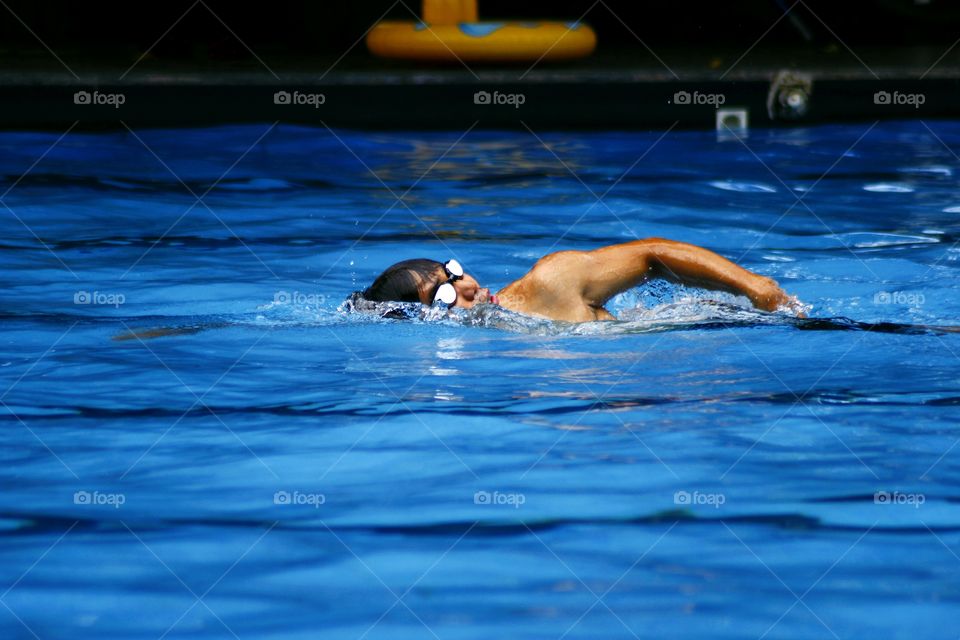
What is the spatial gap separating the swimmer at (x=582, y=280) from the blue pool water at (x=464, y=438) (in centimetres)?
11

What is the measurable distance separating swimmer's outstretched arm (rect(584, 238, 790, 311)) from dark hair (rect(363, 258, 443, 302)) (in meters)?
0.63

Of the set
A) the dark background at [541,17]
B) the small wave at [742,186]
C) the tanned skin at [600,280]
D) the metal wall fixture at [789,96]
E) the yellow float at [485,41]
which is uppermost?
the dark background at [541,17]

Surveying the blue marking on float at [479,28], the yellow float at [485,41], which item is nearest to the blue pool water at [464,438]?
the yellow float at [485,41]

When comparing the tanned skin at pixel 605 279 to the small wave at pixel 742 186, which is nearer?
the tanned skin at pixel 605 279

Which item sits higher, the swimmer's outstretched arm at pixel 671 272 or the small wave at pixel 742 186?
the small wave at pixel 742 186

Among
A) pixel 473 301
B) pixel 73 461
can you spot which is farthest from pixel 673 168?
pixel 73 461

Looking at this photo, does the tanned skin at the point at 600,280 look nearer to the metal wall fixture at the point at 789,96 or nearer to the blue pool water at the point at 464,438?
the blue pool water at the point at 464,438

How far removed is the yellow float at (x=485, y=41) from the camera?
40.2 ft

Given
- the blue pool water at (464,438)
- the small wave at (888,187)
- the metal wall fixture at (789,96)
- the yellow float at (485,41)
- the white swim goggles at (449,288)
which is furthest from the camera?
the yellow float at (485,41)

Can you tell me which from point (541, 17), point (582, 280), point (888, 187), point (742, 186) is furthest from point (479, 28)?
point (582, 280)

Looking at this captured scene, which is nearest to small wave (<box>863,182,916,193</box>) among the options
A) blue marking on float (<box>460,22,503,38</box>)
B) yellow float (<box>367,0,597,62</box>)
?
yellow float (<box>367,0,597,62</box>)

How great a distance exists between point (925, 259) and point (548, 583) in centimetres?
466

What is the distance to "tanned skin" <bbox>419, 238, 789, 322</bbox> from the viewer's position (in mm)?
5445

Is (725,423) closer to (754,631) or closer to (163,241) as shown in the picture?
(754,631)
